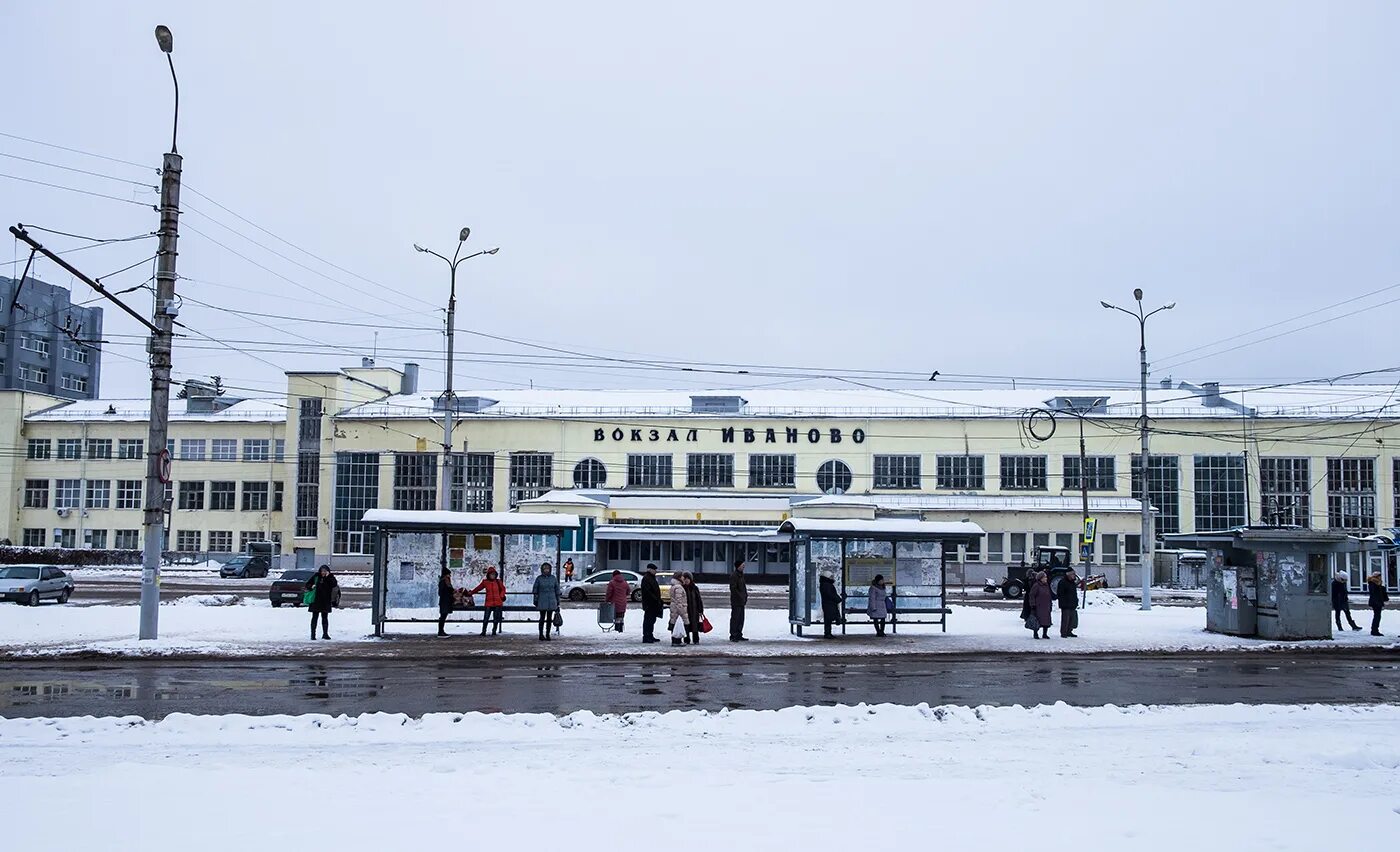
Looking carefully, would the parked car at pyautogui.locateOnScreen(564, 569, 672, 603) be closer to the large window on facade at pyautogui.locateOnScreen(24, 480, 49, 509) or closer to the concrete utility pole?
the concrete utility pole

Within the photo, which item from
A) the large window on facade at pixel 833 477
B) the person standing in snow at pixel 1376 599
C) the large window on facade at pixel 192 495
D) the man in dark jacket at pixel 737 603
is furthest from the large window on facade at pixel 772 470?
the man in dark jacket at pixel 737 603

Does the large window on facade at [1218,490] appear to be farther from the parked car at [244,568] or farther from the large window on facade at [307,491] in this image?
the large window on facade at [307,491]

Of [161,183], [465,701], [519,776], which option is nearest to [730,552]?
[161,183]

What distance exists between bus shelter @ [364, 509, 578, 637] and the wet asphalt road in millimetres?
5244

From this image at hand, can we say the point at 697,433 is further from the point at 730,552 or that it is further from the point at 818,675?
the point at 818,675

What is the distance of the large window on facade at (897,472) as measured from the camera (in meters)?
70.2

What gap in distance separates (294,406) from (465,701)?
220ft

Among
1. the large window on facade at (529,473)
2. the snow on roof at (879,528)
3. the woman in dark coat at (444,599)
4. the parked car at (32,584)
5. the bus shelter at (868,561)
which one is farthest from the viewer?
the large window on facade at (529,473)

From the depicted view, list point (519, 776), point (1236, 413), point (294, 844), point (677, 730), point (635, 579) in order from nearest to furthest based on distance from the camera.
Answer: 1. point (294, 844)
2. point (519, 776)
3. point (677, 730)
4. point (635, 579)
5. point (1236, 413)

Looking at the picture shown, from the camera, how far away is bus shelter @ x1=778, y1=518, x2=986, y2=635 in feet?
83.6

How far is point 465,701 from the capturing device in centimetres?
1484

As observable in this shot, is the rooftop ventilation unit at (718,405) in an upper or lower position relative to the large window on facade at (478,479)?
upper

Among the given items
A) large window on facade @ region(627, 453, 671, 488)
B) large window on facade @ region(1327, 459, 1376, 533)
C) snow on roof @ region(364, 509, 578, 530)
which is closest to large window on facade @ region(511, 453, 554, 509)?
large window on facade @ region(627, 453, 671, 488)

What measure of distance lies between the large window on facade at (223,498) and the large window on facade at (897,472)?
143 feet
